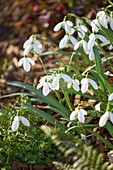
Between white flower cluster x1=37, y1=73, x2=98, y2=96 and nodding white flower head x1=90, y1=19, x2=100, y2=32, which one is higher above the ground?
nodding white flower head x1=90, y1=19, x2=100, y2=32

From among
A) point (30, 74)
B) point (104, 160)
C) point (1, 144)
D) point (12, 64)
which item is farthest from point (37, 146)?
point (12, 64)

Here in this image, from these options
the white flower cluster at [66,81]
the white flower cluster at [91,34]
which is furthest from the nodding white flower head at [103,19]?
the white flower cluster at [66,81]

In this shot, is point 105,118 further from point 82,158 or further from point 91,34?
point 91,34

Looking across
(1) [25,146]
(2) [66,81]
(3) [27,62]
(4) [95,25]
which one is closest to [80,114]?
(2) [66,81]

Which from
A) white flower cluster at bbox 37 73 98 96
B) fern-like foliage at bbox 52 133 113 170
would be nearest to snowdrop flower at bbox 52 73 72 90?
white flower cluster at bbox 37 73 98 96

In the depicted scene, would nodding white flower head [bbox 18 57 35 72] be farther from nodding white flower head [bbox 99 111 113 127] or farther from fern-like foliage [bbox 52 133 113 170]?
nodding white flower head [bbox 99 111 113 127]

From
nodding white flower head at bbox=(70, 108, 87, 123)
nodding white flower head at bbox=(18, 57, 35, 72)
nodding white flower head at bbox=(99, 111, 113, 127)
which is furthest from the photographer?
nodding white flower head at bbox=(18, 57, 35, 72)

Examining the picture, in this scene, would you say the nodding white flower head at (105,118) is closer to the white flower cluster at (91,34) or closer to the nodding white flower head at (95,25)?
the white flower cluster at (91,34)

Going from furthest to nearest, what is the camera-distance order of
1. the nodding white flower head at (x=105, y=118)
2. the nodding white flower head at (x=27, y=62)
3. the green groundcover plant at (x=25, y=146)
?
1. the nodding white flower head at (x=27, y=62)
2. the green groundcover plant at (x=25, y=146)
3. the nodding white flower head at (x=105, y=118)

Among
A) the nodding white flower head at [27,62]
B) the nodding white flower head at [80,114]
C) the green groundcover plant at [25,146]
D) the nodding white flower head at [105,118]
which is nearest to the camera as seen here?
the nodding white flower head at [105,118]

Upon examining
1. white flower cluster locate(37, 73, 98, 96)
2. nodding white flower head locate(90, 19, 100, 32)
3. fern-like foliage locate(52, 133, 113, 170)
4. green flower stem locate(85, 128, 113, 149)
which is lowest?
fern-like foliage locate(52, 133, 113, 170)

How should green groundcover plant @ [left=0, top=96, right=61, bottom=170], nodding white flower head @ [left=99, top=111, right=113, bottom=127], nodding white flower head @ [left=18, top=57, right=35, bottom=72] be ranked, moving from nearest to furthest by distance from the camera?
nodding white flower head @ [left=99, top=111, right=113, bottom=127] < green groundcover plant @ [left=0, top=96, right=61, bottom=170] < nodding white flower head @ [left=18, top=57, right=35, bottom=72]
